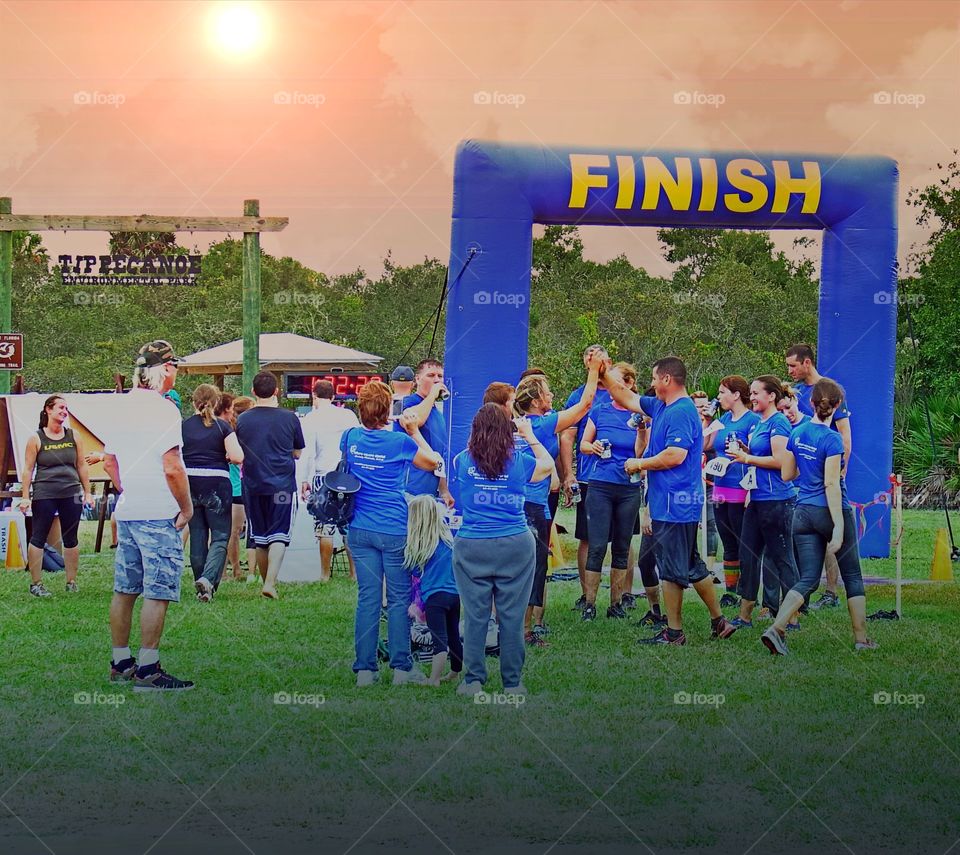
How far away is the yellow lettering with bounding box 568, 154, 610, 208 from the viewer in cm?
Result: 1105

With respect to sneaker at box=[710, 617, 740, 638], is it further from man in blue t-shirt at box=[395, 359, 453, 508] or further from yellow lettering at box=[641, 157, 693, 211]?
yellow lettering at box=[641, 157, 693, 211]

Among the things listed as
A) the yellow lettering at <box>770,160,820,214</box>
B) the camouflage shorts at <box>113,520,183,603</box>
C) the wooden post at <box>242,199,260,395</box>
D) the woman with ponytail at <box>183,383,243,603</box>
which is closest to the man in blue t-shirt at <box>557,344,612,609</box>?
the woman with ponytail at <box>183,383,243,603</box>

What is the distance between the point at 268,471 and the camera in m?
9.73

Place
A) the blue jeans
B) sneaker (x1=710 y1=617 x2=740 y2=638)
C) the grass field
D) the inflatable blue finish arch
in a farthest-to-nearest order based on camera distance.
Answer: the inflatable blue finish arch → sneaker (x1=710 y1=617 x2=740 y2=638) → the blue jeans → the grass field

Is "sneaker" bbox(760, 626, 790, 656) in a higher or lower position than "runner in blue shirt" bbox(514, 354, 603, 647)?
lower

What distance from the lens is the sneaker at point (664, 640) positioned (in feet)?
25.0

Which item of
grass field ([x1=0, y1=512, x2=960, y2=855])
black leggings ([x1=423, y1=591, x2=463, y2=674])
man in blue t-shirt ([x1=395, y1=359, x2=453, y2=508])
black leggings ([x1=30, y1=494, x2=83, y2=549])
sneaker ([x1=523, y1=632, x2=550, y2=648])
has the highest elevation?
Answer: man in blue t-shirt ([x1=395, y1=359, x2=453, y2=508])

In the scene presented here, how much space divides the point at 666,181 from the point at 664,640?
16.1 ft

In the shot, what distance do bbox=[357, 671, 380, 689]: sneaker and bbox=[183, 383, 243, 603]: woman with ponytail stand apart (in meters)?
3.26

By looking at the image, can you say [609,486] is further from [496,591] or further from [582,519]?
[496,591]

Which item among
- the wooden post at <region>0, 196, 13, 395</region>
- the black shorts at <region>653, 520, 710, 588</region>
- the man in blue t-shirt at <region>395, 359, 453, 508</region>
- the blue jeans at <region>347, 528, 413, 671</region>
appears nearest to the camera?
the blue jeans at <region>347, 528, 413, 671</region>

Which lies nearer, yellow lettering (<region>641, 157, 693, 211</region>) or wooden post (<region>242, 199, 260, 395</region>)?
yellow lettering (<region>641, 157, 693, 211</region>)

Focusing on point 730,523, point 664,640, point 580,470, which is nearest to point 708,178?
point 730,523

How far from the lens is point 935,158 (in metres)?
24.2
